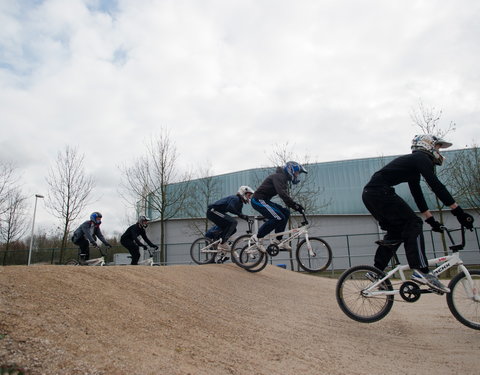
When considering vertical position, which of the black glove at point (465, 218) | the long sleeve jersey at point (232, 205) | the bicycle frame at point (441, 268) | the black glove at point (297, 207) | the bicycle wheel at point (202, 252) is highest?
the long sleeve jersey at point (232, 205)

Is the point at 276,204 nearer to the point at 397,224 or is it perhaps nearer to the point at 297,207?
the point at 297,207

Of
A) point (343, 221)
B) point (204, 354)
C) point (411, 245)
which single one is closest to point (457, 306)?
point (411, 245)

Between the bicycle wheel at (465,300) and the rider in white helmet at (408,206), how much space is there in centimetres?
25

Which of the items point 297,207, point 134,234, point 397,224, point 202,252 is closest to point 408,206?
point 397,224

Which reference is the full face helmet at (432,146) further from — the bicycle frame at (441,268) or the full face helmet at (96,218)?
the full face helmet at (96,218)

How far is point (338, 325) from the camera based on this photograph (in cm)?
479

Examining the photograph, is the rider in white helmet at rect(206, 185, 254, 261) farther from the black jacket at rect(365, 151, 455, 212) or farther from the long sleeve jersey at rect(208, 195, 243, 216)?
the black jacket at rect(365, 151, 455, 212)

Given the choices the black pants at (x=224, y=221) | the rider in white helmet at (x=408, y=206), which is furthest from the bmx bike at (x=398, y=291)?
the black pants at (x=224, y=221)

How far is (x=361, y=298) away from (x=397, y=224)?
1.14 m

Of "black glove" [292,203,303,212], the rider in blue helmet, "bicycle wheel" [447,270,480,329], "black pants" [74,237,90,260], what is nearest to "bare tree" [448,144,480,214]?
the rider in blue helmet

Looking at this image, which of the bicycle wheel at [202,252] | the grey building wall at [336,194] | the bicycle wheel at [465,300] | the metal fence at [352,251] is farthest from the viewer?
the grey building wall at [336,194]

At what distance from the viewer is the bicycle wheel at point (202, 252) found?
945 centimetres

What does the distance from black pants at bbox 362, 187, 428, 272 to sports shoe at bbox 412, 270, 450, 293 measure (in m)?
0.08

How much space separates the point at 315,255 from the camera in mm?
6895
